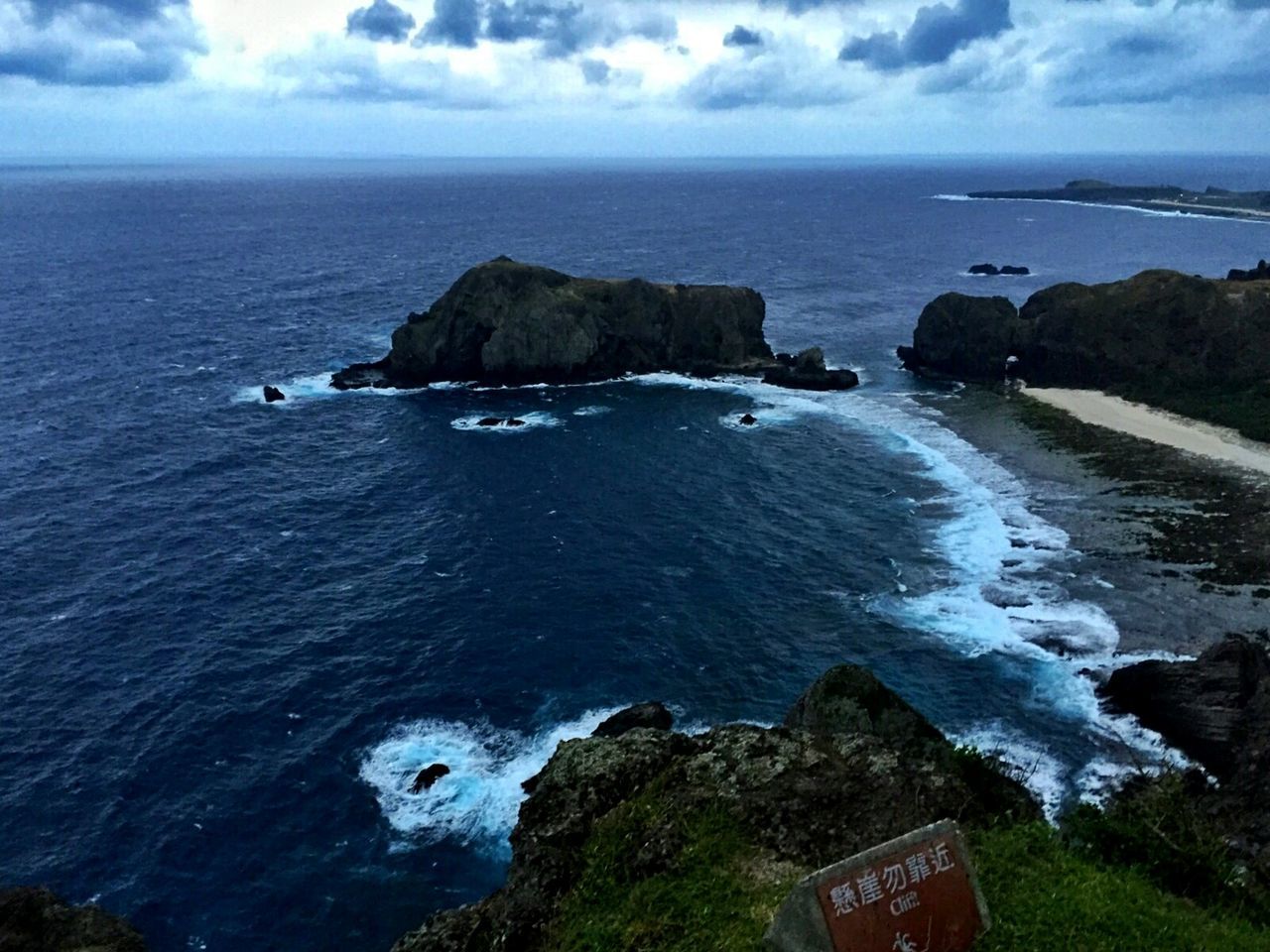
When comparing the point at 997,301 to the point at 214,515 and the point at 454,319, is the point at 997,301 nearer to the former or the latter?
the point at 454,319

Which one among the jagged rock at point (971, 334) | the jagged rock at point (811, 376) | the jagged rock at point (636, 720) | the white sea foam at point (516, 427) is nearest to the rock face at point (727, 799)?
the jagged rock at point (636, 720)

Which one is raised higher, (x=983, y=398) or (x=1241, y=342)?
(x=1241, y=342)

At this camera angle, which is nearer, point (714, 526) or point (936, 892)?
point (936, 892)

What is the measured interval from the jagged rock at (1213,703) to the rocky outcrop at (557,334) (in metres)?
59.9

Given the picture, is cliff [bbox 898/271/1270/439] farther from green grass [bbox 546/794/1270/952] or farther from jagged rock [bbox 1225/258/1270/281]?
green grass [bbox 546/794/1270/952]

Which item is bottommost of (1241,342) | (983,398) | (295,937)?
(295,937)

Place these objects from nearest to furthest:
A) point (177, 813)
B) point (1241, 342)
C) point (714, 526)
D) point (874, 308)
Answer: point (177, 813)
point (714, 526)
point (1241, 342)
point (874, 308)

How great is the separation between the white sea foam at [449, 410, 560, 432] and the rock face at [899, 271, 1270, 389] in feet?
149

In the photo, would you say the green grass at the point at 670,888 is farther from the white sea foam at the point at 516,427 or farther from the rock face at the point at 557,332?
the rock face at the point at 557,332

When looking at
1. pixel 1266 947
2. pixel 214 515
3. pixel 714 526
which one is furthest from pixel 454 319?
pixel 1266 947

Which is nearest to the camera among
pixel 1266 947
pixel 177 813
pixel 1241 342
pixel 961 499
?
pixel 1266 947

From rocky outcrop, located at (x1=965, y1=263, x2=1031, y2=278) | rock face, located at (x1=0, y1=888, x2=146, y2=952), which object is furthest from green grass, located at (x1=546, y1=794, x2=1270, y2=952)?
rocky outcrop, located at (x1=965, y1=263, x2=1031, y2=278)

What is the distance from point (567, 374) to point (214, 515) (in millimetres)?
45113

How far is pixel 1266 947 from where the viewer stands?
70.5 ft
